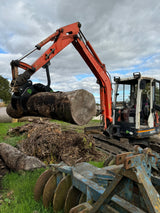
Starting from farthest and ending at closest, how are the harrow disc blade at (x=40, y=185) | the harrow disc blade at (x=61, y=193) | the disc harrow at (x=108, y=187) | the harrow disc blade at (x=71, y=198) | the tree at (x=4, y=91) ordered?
1. the tree at (x=4, y=91)
2. the harrow disc blade at (x=40, y=185)
3. the harrow disc blade at (x=61, y=193)
4. the harrow disc blade at (x=71, y=198)
5. the disc harrow at (x=108, y=187)

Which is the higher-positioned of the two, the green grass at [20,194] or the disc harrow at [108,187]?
the disc harrow at [108,187]

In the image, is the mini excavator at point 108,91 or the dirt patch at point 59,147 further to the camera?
the dirt patch at point 59,147

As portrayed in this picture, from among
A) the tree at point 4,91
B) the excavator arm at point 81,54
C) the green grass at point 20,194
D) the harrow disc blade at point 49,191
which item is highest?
the tree at point 4,91

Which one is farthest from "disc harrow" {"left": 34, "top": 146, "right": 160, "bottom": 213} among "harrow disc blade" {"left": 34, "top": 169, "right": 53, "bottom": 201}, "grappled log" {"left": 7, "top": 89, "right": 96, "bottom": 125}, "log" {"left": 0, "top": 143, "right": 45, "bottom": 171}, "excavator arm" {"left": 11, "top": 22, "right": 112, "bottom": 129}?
"excavator arm" {"left": 11, "top": 22, "right": 112, "bottom": 129}

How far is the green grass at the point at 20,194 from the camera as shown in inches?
115

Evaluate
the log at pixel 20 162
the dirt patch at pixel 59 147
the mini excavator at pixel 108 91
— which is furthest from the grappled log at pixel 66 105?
the dirt patch at pixel 59 147

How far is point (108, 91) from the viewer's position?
6121mm

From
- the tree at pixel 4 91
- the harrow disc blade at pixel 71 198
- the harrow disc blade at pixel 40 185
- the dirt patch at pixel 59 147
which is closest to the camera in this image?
the harrow disc blade at pixel 71 198

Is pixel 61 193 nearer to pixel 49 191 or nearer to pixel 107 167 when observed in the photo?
pixel 49 191

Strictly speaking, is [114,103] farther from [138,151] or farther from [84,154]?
[138,151]

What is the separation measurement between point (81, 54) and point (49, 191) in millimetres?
3795

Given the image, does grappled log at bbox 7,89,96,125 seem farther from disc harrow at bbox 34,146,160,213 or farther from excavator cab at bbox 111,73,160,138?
excavator cab at bbox 111,73,160,138

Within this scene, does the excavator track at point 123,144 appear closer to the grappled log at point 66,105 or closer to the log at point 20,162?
the log at point 20,162

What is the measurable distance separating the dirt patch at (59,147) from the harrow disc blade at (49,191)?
1914 mm
